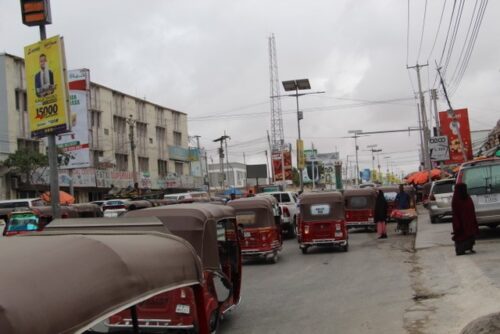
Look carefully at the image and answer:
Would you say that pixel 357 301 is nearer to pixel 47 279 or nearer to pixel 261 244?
pixel 261 244

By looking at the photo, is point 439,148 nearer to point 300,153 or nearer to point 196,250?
point 300,153

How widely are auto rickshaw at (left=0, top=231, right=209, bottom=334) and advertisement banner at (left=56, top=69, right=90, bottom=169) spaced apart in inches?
970

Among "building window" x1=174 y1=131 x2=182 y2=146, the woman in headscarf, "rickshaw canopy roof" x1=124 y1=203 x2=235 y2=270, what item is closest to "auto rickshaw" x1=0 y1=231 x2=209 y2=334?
"rickshaw canopy roof" x1=124 y1=203 x2=235 y2=270

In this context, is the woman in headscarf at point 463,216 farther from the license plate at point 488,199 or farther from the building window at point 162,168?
the building window at point 162,168

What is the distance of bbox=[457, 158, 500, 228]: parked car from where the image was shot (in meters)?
15.0

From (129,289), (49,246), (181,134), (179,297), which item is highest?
(181,134)

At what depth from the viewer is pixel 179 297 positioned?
6.99m

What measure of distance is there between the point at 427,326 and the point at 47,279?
660 cm

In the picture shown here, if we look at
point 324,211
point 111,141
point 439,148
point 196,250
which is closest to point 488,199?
point 324,211

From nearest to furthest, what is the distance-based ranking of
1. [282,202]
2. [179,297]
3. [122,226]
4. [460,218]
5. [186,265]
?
[186,265]
[122,226]
[179,297]
[460,218]
[282,202]

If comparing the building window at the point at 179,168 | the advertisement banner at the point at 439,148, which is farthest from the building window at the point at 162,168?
the advertisement banner at the point at 439,148

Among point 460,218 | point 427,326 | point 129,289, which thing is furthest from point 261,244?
point 129,289

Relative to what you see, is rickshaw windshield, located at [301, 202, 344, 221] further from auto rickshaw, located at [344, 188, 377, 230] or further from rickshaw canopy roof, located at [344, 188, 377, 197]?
rickshaw canopy roof, located at [344, 188, 377, 197]

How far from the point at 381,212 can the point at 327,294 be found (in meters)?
9.96
